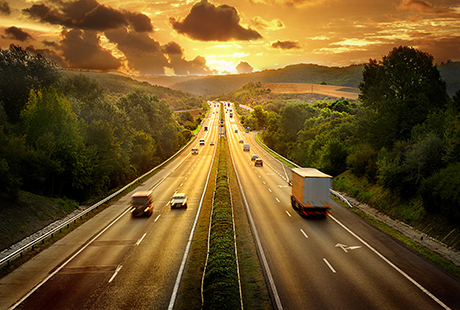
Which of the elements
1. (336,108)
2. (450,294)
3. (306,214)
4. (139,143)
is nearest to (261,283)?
(450,294)

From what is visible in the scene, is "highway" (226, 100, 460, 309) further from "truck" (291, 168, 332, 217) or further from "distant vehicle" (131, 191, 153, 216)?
"distant vehicle" (131, 191, 153, 216)

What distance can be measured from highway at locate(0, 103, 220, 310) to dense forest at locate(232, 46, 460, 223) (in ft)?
65.5

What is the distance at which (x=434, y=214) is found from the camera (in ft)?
75.8

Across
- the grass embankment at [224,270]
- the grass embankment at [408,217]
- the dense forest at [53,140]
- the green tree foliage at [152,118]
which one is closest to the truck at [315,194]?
the grass embankment at [408,217]

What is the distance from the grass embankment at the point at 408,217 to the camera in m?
19.4

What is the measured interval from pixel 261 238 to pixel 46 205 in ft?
70.0

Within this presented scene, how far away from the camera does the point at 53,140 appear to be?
3325 cm

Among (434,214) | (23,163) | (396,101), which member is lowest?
(434,214)

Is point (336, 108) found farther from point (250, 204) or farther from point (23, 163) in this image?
point (23, 163)

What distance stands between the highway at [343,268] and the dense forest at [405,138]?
5.41m

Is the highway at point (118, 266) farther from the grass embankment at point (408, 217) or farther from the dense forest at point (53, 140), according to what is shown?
the grass embankment at point (408, 217)

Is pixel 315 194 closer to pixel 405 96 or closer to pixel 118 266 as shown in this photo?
pixel 118 266

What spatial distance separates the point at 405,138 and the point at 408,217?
16.4 meters

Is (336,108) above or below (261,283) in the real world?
above
